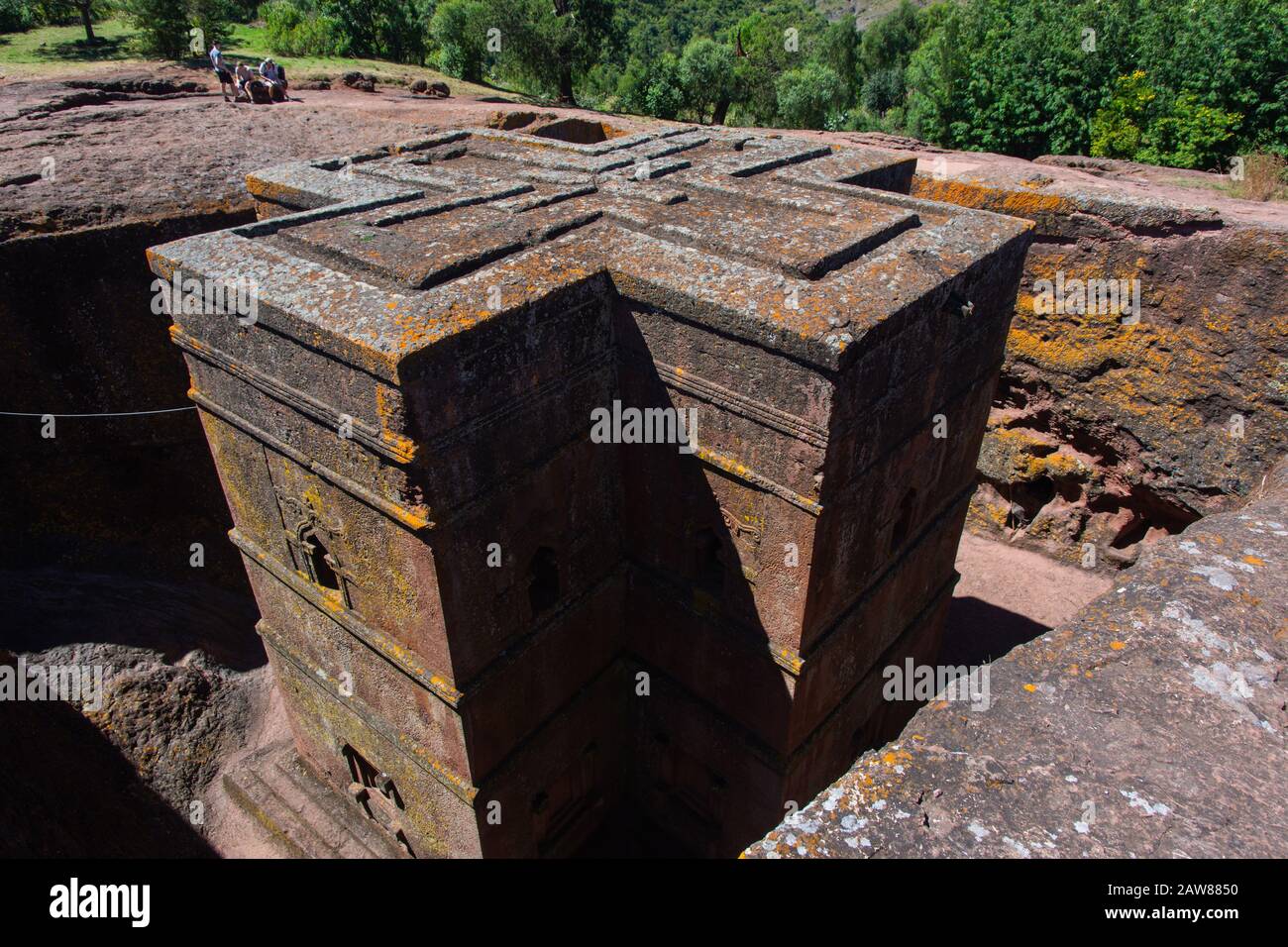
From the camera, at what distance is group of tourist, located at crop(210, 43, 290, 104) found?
56.9ft

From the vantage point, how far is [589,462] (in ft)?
22.5

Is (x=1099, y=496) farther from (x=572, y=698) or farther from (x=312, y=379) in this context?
(x=312, y=379)

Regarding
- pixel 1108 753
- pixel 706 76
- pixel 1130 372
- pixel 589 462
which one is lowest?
pixel 1130 372

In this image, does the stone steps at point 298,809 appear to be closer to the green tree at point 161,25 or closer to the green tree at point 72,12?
the green tree at point 161,25

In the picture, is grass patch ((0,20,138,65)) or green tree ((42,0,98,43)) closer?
grass patch ((0,20,138,65))

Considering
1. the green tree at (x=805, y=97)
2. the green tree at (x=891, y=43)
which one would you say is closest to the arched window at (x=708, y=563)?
the green tree at (x=805, y=97)

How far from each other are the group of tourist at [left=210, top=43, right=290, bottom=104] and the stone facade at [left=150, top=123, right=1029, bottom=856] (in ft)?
Answer: 35.5

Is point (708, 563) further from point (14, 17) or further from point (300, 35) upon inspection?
point (14, 17)

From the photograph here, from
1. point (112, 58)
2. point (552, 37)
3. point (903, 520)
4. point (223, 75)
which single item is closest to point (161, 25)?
point (112, 58)

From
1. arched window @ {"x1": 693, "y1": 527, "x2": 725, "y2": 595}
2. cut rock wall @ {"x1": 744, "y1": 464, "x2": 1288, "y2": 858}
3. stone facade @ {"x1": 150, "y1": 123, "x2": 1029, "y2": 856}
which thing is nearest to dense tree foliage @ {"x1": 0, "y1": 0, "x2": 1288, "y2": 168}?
stone facade @ {"x1": 150, "y1": 123, "x2": 1029, "y2": 856}

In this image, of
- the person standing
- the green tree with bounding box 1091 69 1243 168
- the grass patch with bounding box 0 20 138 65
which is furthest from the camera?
the grass patch with bounding box 0 20 138 65

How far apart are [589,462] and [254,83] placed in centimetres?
1546

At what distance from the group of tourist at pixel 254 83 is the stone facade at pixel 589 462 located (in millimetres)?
10817

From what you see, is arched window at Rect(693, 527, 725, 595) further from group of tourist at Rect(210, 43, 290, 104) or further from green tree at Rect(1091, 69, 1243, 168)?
green tree at Rect(1091, 69, 1243, 168)
